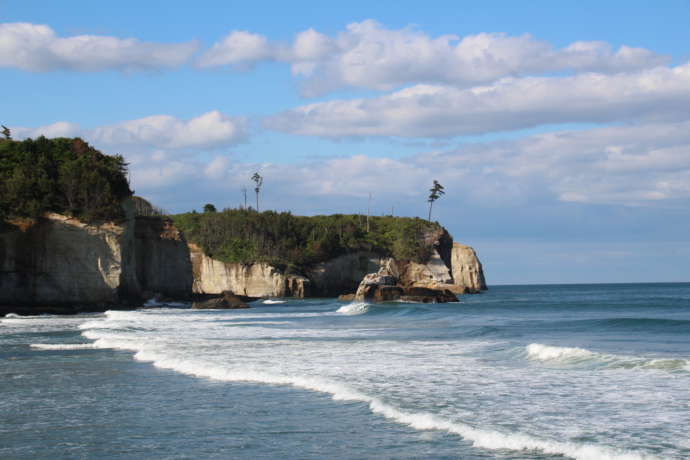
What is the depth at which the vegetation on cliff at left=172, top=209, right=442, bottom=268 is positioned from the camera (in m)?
92.6

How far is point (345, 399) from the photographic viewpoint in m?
13.5

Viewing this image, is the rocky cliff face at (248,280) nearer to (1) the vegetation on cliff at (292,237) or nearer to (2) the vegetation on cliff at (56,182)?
(1) the vegetation on cliff at (292,237)

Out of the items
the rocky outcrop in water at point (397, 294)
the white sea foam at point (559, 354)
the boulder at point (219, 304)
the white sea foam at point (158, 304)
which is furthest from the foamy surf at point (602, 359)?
the white sea foam at point (158, 304)

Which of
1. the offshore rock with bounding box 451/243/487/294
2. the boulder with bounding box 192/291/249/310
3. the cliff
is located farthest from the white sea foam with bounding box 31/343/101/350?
the offshore rock with bounding box 451/243/487/294

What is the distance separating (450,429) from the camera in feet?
35.4

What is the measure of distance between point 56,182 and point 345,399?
4401 cm

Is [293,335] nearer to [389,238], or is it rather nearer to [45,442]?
[45,442]

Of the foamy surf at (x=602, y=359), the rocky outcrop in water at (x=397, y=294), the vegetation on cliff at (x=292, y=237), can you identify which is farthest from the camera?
the vegetation on cliff at (x=292, y=237)

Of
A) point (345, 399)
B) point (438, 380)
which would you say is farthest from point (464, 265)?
point (345, 399)

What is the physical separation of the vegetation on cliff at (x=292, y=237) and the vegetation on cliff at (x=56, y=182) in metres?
36.4

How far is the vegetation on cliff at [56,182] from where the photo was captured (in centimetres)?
4884

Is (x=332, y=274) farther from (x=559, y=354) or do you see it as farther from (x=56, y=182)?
(x=559, y=354)

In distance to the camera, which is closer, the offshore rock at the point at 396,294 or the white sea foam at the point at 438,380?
the white sea foam at the point at 438,380

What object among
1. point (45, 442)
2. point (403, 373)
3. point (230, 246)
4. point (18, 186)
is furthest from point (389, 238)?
point (45, 442)
